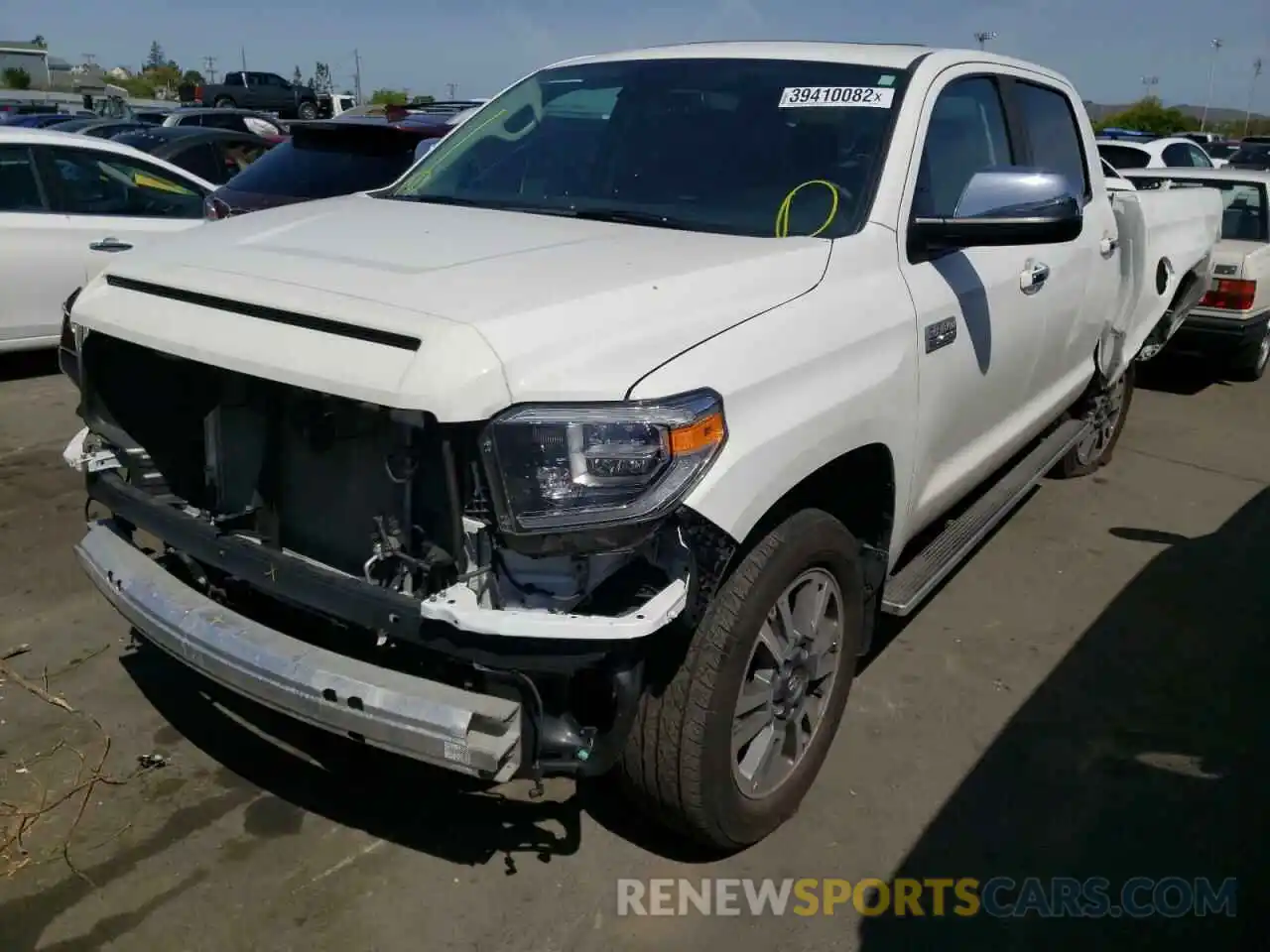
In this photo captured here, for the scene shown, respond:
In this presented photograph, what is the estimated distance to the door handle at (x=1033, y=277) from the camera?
3881 mm

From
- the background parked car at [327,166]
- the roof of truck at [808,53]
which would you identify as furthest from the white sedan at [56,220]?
the roof of truck at [808,53]

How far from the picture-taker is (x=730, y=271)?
8.86ft

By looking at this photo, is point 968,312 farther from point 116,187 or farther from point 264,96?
point 264,96

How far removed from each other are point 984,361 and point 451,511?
2086mm

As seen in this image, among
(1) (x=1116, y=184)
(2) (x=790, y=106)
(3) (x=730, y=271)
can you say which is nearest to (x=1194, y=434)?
(1) (x=1116, y=184)

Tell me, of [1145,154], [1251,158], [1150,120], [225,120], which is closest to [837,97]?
[1145,154]

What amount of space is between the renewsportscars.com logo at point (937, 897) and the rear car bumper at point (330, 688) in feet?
2.59

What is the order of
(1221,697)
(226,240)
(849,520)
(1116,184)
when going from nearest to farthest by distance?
(226,240) → (849,520) → (1221,697) → (1116,184)

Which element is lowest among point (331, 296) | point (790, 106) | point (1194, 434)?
point (1194, 434)

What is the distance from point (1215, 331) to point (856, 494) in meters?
6.26

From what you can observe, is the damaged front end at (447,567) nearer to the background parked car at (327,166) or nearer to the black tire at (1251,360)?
the background parked car at (327,166)

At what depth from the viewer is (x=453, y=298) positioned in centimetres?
233

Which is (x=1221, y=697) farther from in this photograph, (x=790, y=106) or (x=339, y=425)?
(x=339, y=425)

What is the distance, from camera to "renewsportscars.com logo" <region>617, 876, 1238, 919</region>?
2801mm
